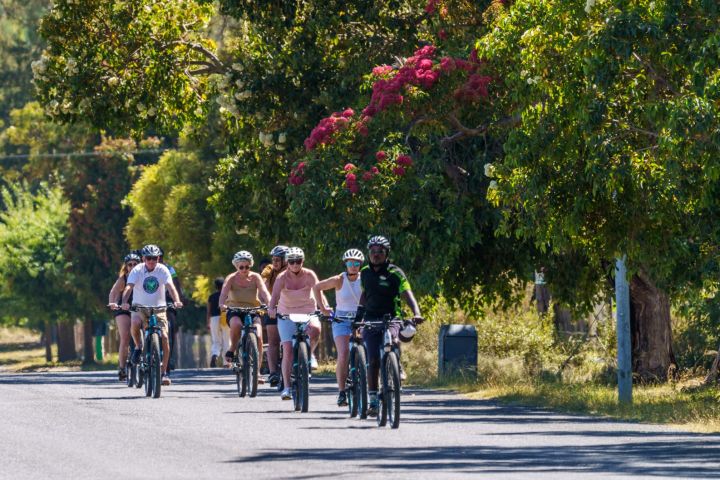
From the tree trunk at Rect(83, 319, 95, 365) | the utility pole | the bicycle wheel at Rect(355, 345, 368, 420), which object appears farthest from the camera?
the tree trunk at Rect(83, 319, 95, 365)

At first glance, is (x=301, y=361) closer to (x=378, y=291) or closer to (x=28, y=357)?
(x=378, y=291)

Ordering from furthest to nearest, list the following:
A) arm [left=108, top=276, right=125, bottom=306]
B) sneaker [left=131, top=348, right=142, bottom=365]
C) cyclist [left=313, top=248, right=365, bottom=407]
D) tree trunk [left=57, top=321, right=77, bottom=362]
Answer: tree trunk [left=57, top=321, right=77, bottom=362]
arm [left=108, top=276, right=125, bottom=306]
sneaker [left=131, top=348, right=142, bottom=365]
cyclist [left=313, top=248, right=365, bottom=407]

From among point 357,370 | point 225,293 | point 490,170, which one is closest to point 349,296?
point 357,370

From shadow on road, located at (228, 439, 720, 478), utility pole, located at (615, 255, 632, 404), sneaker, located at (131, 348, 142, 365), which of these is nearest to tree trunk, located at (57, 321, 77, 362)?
sneaker, located at (131, 348, 142, 365)

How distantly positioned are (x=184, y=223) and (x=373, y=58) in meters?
19.9

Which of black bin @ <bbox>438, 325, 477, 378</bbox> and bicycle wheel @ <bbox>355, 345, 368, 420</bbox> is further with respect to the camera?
black bin @ <bbox>438, 325, 477, 378</bbox>

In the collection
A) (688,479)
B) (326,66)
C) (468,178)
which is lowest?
(688,479)

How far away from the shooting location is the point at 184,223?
48062 mm

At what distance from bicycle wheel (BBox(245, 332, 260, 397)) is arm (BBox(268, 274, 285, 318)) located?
167 centimetres

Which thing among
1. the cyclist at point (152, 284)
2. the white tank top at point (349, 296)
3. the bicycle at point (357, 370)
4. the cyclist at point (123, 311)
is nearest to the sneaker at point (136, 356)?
the cyclist at point (123, 311)

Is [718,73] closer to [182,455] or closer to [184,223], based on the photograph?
[182,455]

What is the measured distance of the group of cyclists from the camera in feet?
59.6

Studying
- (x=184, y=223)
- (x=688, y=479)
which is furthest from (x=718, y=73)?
(x=184, y=223)

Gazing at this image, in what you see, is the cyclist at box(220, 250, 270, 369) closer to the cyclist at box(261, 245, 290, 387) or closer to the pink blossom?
the cyclist at box(261, 245, 290, 387)
